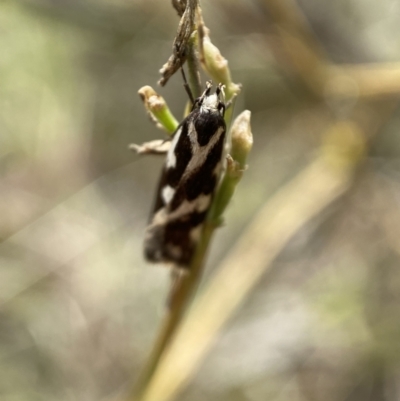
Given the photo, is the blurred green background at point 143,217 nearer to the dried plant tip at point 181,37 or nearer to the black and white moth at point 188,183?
the black and white moth at point 188,183

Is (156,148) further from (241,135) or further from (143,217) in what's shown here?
(143,217)

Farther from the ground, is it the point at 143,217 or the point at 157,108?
the point at 143,217

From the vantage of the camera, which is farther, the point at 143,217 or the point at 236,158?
the point at 143,217

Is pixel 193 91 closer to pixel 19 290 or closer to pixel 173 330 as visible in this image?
pixel 173 330

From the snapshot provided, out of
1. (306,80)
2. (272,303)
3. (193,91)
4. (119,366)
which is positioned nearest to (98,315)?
(119,366)

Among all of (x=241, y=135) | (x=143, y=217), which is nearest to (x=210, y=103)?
(x=241, y=135)
